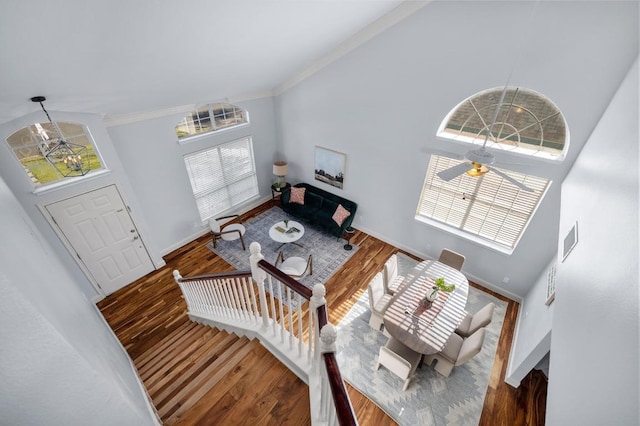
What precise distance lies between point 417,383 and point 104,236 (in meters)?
5.58

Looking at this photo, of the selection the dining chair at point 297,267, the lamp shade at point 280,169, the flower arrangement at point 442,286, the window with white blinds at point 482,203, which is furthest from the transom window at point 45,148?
the window with white blinds at point 482,203

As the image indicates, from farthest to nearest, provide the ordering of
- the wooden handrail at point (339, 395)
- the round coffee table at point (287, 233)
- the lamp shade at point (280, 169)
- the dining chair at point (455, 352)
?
the lamp shade at point (280, 169) < the round coffee table at point (287, 233) < the dining chair at point (455, 352) < the wooden handrail at point (339, 395)

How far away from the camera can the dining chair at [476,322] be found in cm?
365

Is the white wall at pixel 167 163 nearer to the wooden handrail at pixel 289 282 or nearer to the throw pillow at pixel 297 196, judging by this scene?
the throw pillow at pixel 297 196

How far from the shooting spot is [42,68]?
2328 millimetres

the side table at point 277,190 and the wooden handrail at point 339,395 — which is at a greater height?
the wooden handrail at point 339,395

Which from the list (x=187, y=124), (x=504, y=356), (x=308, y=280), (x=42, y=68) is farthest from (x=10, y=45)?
(x=504, y=356)

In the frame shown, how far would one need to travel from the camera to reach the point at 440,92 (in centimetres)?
429

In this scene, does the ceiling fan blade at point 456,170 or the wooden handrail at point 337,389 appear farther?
the ceiling fan blade at point 456,170

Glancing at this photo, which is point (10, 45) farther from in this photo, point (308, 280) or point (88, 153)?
point (308, 280)

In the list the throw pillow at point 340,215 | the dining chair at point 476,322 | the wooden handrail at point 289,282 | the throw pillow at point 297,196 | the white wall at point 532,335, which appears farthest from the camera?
the throw pillow at point 297,196

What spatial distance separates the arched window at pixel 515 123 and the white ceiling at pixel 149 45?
80.4 inches

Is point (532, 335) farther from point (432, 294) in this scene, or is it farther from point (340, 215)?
point (340, 215)

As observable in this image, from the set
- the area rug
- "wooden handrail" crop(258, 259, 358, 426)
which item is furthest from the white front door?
"wooden handrail" crop(258, 259, 358, 426)
